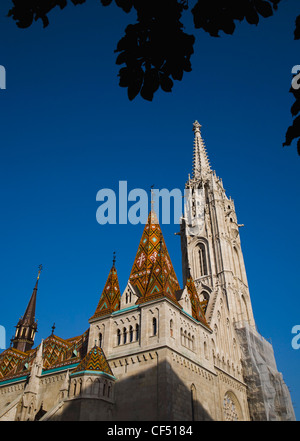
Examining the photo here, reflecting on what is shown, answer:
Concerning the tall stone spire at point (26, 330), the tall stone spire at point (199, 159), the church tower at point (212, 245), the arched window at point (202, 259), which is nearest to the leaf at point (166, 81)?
the church tower at point (212, 245)

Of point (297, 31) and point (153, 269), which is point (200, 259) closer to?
point (153, 269)

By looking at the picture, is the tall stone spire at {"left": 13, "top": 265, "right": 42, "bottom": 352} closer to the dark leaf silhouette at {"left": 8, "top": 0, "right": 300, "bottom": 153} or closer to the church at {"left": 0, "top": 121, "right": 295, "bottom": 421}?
the church at {"left": 0, "top": 121, "right": 295, "bottom": 421}

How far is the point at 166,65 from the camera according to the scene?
5.03m

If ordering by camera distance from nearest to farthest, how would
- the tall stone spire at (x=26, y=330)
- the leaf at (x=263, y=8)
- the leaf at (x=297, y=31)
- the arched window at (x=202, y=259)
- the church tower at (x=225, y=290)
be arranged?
the leaf at (x=297, y=31)
the leaf at (x=263, y=8)
the church tower at (x=225, y=290)
the arched window at (x=202, y=259)
the tall stone spire at (x=26, y=330)

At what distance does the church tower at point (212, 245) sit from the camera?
36.8 meters

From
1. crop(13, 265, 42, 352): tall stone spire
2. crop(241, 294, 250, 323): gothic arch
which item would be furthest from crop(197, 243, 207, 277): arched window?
crop(13, 265, 42, 352): tall stone spire

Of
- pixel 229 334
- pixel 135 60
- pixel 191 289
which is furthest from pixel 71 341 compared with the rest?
pixel 135 60

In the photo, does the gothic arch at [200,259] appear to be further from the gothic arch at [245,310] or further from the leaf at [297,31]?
the leaf at [297,31]

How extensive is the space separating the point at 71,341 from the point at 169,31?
30660 millimetres

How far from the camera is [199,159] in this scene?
1982 inches

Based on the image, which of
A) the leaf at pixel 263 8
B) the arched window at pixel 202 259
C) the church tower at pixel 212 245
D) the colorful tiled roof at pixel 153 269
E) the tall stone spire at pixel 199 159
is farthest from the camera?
Answer: the tall stone spire at pixel 199 159

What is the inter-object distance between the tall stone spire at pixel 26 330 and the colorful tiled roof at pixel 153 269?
21574 millimetres

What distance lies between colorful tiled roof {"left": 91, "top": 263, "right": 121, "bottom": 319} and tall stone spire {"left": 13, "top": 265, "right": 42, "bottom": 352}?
810 inches

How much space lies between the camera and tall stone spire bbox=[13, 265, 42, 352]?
142 ft
